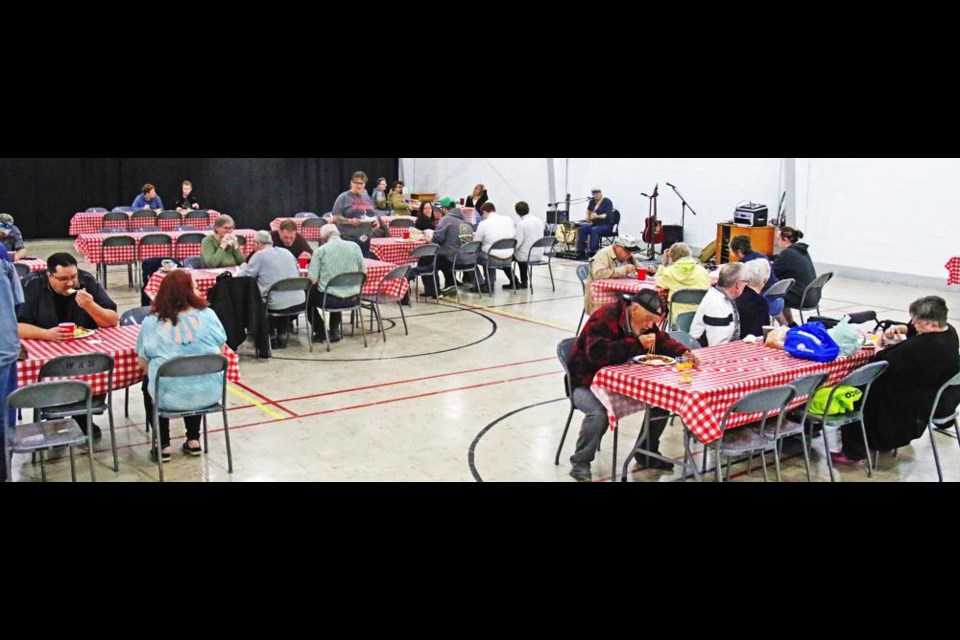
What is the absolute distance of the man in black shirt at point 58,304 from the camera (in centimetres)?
604

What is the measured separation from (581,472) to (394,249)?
616cm

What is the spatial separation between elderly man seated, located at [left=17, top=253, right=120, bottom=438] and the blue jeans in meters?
10.9

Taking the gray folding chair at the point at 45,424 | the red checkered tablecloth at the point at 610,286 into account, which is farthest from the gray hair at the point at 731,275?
the gray folding chair at the point at 45,424

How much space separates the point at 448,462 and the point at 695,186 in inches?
452

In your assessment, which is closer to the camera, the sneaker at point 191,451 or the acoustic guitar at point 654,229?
the sneaker at point 191,451

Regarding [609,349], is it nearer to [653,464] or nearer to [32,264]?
[653,464]

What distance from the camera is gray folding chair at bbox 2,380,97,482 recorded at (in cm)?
497

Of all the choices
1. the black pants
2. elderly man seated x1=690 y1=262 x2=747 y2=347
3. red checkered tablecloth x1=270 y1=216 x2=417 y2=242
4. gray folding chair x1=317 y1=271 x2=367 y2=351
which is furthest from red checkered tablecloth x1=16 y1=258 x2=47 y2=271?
elderly man seated x1=690 y1=262 x2=747 y2=347

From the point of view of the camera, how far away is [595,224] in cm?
1644

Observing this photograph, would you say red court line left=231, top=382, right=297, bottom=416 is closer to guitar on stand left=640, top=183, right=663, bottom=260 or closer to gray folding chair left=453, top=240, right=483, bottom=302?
gray folding chair left=453, top=240, right=483, bottom=302

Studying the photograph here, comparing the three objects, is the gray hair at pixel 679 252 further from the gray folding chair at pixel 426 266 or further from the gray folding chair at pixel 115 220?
the gray folding chair at pixel 115 220

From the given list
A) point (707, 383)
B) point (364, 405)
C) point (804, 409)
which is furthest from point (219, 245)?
point (804, 409)

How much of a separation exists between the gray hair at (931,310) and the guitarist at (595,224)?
10.4m
